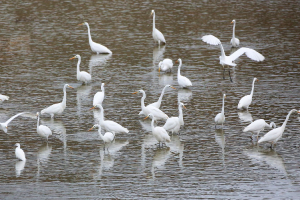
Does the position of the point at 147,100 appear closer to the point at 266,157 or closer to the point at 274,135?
the point at 274,135

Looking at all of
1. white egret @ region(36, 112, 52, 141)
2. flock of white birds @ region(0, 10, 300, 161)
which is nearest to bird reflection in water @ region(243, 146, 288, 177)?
flock of white birds @ region(0, 10, 300, 161)

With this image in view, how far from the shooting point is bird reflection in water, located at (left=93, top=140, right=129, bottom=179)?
1264 centimetres

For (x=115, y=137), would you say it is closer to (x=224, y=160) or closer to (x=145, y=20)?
(x=224, y=160)

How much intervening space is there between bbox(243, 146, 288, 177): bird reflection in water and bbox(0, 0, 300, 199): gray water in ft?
0.08

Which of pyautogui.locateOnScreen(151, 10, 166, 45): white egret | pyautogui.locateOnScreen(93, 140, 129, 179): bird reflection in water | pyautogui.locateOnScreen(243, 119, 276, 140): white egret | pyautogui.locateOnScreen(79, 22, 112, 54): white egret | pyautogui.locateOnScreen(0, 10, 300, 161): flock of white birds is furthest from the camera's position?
pyautogui.locateOnScreen(151, 10, 166, 45): white egret

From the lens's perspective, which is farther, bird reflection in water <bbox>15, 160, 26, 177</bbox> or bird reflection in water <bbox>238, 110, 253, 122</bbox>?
bird reflection in water <bbox>238, 110, 253, 122</bbox>

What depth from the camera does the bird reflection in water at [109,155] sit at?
1264 cm

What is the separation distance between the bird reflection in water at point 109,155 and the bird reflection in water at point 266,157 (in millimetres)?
3017

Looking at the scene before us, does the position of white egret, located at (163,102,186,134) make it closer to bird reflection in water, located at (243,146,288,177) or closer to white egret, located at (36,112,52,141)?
bird reflection in water, located at (243,146,288,177)

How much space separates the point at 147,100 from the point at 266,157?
18.4 ft

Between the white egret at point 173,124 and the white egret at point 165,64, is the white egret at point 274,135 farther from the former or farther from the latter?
the white egret at point 165,64

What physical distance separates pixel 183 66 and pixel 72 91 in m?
5.01

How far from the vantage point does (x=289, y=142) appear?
1426cm

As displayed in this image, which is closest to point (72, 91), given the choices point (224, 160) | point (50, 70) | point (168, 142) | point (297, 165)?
point (50, 70)
